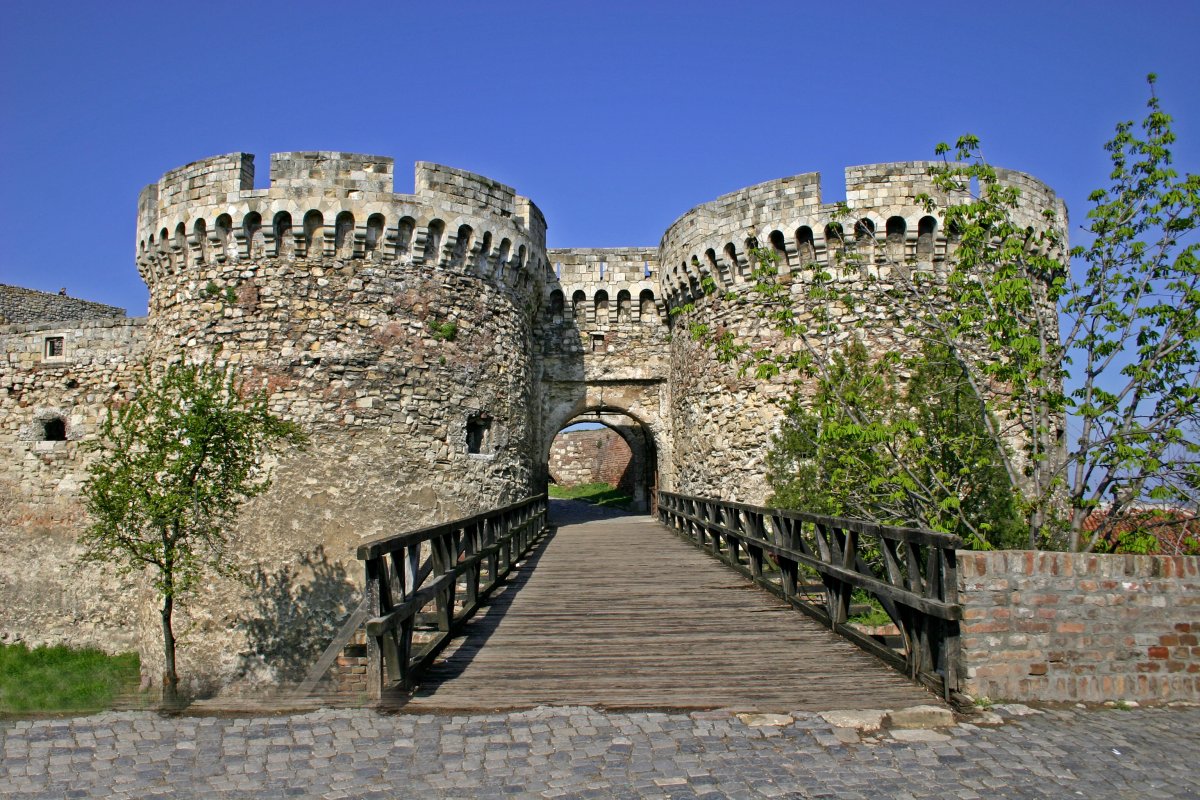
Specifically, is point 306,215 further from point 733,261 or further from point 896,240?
point 896,240

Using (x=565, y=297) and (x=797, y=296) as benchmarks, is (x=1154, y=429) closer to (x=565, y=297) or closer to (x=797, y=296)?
(x=797, y=296)

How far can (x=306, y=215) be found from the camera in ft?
33.7

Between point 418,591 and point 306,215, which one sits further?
point 306,215

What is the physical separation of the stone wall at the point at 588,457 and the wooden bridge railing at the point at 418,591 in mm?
20208

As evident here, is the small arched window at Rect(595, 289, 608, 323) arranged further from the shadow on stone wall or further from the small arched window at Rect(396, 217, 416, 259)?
the shadow on stone wall

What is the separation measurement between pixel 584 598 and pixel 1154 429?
4.59 m

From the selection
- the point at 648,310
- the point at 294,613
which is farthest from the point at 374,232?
the point at 648,310

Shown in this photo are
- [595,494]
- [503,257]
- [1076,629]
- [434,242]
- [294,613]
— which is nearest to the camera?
[1076,629]

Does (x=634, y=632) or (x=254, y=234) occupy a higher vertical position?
(x=254, y=234)

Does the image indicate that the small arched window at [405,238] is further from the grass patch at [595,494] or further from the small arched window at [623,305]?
the grass patch at [595,494]

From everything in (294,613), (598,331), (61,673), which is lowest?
(61,673)

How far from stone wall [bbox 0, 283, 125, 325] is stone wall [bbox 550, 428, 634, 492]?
52.8 feet


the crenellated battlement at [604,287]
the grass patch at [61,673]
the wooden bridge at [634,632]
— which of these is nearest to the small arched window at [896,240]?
the crenellated battlement at [604,287]

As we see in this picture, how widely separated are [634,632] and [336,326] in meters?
6.16
